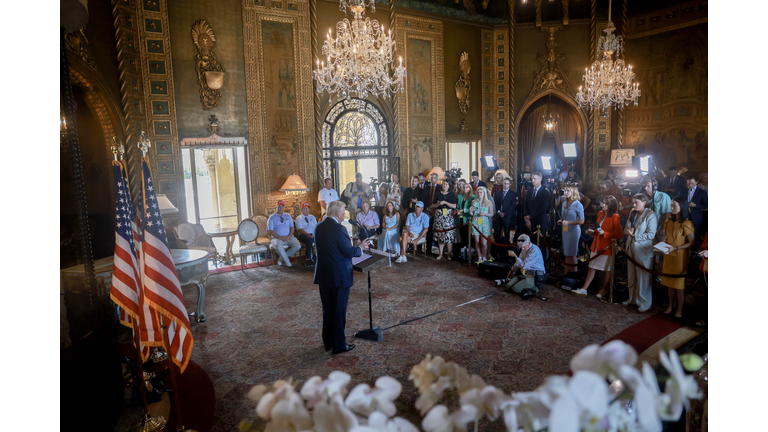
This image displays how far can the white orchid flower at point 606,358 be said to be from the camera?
84 cm

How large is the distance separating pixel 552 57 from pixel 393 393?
16.0m

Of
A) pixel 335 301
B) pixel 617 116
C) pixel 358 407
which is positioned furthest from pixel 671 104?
pixel 358 407

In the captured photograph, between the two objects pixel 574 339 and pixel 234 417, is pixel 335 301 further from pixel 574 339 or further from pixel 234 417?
pixel 574 339

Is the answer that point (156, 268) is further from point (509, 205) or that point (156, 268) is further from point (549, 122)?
point (549, 122)

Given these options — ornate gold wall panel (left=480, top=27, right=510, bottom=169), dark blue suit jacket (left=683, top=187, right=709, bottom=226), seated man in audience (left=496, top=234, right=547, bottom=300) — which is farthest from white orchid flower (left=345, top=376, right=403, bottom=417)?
ornate gold wall panel (left=480, top=27, right=510, bottom=169)

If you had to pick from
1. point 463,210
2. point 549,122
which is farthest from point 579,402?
point 549,122

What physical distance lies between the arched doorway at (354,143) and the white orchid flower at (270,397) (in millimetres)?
11398

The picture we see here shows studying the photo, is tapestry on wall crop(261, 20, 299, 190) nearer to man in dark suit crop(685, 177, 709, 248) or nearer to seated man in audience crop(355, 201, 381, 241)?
seated man in audience crop(355, 201, 381, 241)

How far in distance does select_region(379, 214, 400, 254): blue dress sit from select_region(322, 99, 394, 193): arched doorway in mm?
3282

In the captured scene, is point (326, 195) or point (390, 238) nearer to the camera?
point (390, 238)

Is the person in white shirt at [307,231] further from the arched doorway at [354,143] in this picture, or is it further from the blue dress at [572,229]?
the blue dress at [572,229]

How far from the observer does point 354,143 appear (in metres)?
13.0

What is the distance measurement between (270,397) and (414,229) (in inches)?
359

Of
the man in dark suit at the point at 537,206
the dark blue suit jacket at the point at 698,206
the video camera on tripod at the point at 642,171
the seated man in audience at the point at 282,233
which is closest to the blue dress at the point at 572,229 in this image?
the man in dark suit at the point at 537,206
